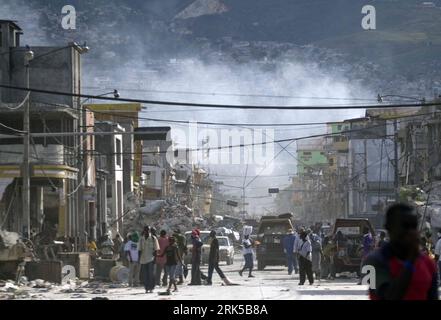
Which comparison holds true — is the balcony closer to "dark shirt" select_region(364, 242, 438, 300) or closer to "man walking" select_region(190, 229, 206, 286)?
"man walking" select_region(190, 229, 206, 286)

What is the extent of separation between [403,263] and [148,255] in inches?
762

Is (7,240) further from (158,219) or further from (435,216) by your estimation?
(158,219)

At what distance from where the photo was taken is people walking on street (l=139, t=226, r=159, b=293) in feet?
90.2

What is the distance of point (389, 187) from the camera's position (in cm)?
Answer: 9862

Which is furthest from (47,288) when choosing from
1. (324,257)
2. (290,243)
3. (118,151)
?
(118,151)

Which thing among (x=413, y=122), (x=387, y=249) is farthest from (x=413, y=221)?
(x=413, y=122)

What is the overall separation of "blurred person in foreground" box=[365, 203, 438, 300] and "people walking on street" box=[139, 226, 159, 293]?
1823cm

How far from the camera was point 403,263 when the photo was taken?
30.6 ft

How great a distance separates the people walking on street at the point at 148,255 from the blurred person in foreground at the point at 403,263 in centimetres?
1823

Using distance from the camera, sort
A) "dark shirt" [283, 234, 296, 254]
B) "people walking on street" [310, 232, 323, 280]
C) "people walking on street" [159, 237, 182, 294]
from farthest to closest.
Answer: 1. "dark shirt" [283, 234, 296, 254]
2. "people walking on street" [310, 232, 323, 280]
3. "people walking on street" [159, 237, 182, 294]

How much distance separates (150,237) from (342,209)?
91664 millimetres

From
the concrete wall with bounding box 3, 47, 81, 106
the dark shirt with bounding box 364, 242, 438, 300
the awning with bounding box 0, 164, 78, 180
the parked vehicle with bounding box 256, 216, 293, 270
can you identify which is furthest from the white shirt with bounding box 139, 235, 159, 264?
the concrete wall with bounding box 3, 47, 81, 106

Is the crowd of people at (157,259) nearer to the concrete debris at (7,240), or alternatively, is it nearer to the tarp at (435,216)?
Result: the concrete debris at (7,240)

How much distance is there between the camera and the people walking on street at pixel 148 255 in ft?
90.2
